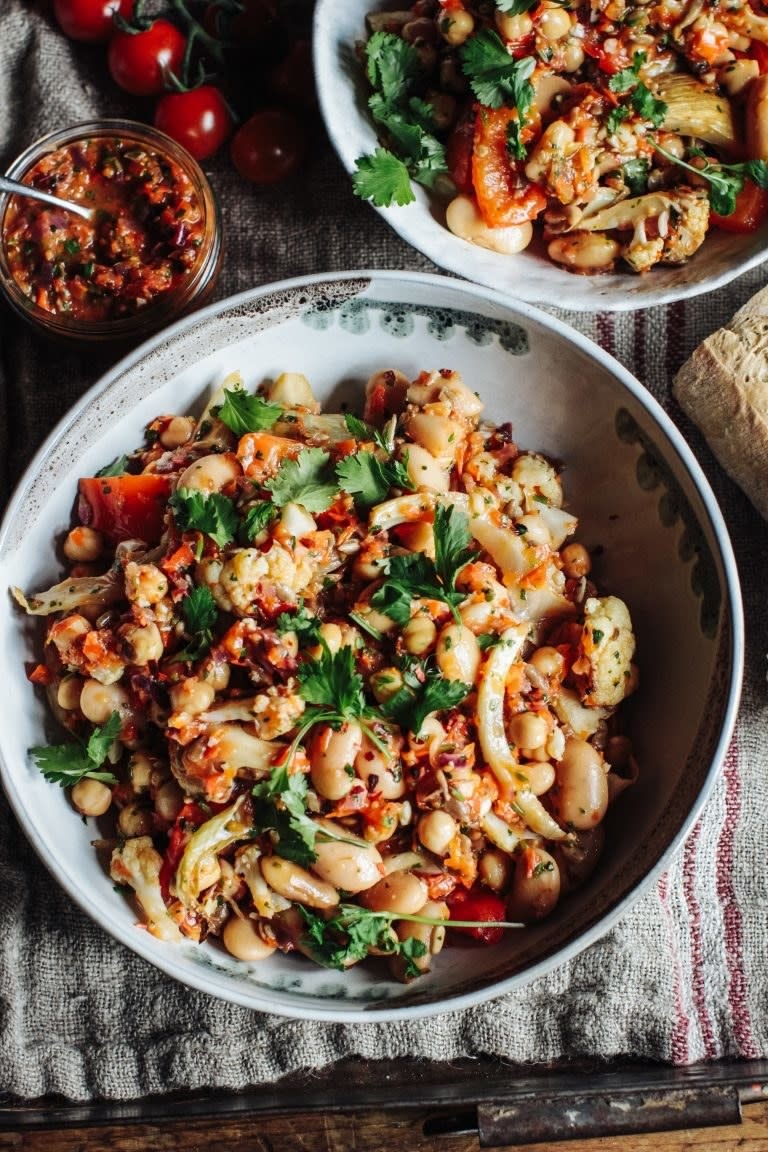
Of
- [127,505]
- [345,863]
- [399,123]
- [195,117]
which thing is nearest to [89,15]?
[195,117]

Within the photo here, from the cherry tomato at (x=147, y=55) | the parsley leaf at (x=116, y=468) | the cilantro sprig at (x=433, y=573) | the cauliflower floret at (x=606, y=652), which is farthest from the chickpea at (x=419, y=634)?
the cherry tomato at (x=147, y=55)

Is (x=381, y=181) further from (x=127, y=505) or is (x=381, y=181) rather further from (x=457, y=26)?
(x=127, y=505)

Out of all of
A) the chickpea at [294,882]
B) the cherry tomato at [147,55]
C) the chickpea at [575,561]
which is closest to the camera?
the chickpea at [294,882]

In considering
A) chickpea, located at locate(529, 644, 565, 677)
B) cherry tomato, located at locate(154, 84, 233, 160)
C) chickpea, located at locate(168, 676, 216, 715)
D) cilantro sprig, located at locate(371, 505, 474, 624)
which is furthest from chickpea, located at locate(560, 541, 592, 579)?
cherry tomato, located at locate(154, 84, 233, 160)

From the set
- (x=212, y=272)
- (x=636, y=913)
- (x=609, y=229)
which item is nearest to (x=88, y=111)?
(x=212, y=272)

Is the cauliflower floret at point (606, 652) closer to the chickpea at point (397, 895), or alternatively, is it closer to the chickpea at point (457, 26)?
the chickpea at point (397, 895)
